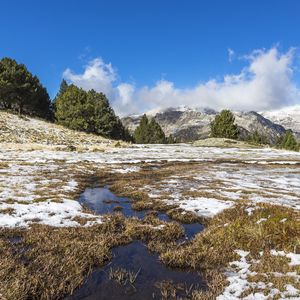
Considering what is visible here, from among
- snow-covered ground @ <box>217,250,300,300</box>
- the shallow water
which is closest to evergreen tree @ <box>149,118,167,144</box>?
the shallow water

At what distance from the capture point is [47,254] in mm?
9172

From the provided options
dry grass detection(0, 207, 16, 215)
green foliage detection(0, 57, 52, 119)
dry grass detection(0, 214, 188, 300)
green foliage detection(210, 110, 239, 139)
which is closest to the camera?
dry grass detection(0, 214, 188, 300)

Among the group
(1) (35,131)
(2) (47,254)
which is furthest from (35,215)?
(1) (35,131)

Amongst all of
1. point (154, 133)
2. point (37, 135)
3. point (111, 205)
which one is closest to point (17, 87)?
point (37, 135)

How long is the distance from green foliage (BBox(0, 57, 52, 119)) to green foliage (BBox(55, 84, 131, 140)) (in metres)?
8.72

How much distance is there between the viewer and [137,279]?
8.25 m

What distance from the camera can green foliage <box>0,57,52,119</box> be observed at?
255 ft

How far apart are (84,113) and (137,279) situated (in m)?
79.7

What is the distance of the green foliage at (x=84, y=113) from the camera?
271ft

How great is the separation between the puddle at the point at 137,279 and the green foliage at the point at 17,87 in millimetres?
76648

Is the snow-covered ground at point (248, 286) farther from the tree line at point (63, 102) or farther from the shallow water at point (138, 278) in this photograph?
the tree line at point (63, 102)

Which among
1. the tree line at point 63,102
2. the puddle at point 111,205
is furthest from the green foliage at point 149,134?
the puddle at point 111,205

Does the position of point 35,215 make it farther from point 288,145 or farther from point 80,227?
point 288,145

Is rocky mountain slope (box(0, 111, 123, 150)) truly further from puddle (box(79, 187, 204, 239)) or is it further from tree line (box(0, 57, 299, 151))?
puddle (box(79, 187, 204, 239))
